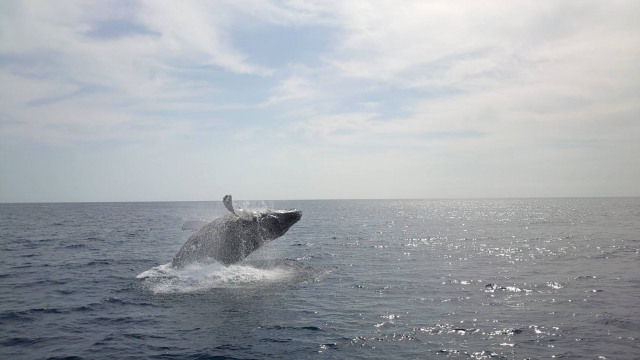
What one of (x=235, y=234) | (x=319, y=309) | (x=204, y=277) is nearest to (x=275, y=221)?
(x=235, y=234)

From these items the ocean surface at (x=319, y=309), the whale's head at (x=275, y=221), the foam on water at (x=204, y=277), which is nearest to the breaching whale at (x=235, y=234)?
the whale's head at (x=275, y=221)

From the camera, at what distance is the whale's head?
63.8 feet

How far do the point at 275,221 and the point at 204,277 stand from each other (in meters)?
3.87

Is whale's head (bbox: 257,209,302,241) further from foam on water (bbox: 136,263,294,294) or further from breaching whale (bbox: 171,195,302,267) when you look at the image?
foam on water (bbox: 136,263,294,294)

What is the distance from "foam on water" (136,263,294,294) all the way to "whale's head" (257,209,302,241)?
1934mm

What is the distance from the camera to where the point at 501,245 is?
35906 mm

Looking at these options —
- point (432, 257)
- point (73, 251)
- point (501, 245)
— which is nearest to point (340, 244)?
point (432, 257)

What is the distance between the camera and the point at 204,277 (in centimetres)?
1839

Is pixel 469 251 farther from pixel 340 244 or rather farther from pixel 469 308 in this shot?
pixel 469 308

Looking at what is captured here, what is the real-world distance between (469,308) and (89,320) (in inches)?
483

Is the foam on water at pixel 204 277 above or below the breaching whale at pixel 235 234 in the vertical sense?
below

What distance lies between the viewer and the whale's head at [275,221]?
1945 centimetres

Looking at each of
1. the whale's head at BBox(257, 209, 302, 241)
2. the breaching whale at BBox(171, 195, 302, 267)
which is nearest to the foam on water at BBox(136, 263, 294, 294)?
the breaching whale at BBox(171, 195, 302, 267)

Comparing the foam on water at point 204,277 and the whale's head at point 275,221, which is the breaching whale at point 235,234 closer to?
the whale's head at point 275,221
